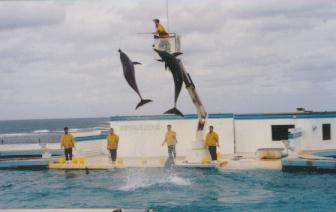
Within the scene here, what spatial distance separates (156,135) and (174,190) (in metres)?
8.00

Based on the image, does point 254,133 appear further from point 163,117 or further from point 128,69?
point 128,69

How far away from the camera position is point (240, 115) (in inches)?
901

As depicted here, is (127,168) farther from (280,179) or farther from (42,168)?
(280,179)

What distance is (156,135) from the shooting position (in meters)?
22.8

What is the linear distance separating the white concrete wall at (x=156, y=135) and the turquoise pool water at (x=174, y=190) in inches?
163

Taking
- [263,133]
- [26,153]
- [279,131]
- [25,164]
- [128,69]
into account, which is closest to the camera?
[128,69]

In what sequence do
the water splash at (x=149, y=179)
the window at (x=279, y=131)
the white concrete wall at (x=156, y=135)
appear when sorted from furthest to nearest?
the window at (x=279, y=131) → the white concrete wall at (x=156, y=135) → the water splash at (x=149, y=179)

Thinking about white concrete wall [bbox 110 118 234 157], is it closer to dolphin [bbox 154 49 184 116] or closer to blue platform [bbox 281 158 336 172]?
blue platform [bbox 281 158 336 172]

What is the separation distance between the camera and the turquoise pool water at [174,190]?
42.5 feet

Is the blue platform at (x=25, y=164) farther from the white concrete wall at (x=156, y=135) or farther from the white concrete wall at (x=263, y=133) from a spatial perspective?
the white concrete wall at (x=263, y=133)

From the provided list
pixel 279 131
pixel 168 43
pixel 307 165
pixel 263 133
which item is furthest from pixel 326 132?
pixel 168 43

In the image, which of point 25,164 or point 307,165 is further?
point 25,164

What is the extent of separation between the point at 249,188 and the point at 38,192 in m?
6.79

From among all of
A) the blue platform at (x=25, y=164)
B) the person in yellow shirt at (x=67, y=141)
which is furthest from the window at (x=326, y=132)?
the blue platform at (x=25, y=164)
